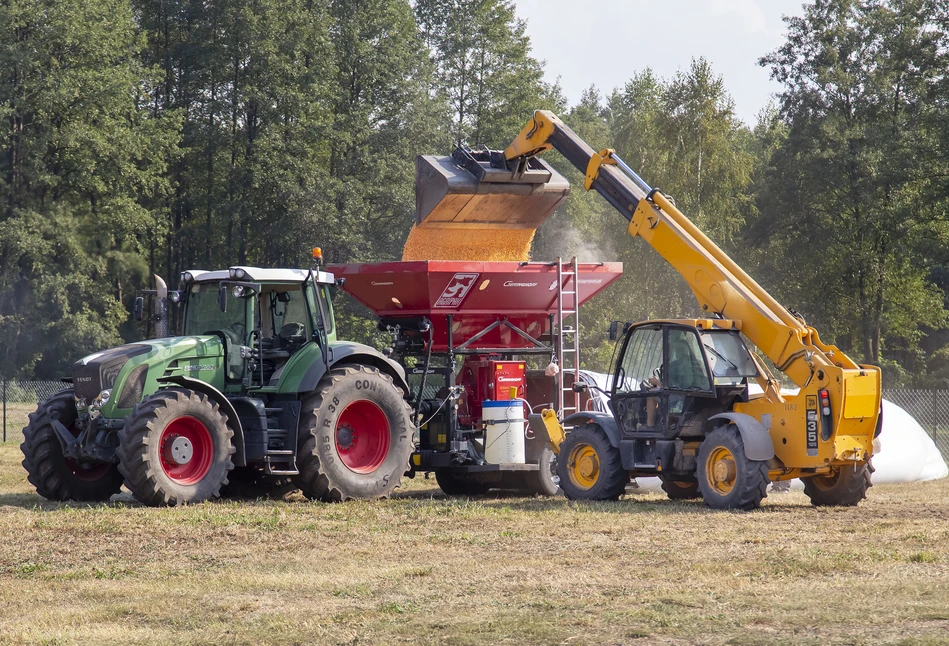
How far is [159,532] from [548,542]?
3524 mm

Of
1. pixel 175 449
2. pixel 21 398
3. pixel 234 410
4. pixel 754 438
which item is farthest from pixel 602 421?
pixel 21 398

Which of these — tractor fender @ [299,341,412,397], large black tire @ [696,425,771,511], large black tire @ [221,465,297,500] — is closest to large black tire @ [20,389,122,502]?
large black tire @ [221,465,297,500]

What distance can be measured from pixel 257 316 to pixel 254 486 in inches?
88.2

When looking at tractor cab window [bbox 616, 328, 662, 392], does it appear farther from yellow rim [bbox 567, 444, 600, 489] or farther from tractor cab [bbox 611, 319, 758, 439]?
yellow rim [bbox 567, 444, 600, 489]

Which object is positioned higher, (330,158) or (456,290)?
(330,158)

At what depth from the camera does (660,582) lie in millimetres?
8297

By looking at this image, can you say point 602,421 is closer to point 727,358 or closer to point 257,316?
point 727,358

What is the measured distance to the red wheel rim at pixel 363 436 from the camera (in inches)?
583

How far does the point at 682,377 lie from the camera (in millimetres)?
13547

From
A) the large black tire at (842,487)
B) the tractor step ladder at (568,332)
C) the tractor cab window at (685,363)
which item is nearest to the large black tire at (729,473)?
the tractor cab window at (685,363)

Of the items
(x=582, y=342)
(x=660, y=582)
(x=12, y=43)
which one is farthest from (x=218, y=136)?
(x=660, y=582)

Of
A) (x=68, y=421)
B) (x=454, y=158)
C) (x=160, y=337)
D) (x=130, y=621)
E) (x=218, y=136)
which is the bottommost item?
(x=130, y=621)

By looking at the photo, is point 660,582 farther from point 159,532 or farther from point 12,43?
point 12,43

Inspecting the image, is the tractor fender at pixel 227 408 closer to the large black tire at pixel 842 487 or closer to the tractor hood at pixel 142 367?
the tractor hood at pixel 142 367
